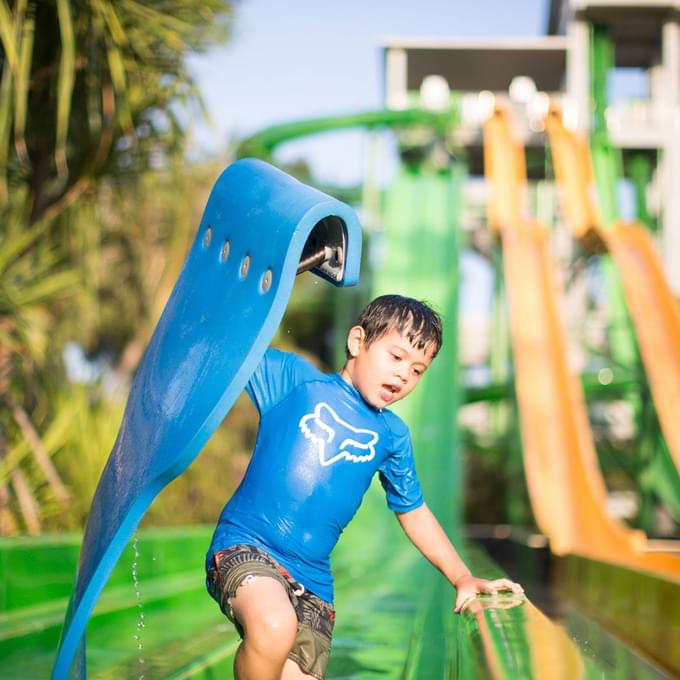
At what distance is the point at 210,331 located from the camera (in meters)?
2.35

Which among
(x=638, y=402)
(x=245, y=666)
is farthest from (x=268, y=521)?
(x=638, y=402)

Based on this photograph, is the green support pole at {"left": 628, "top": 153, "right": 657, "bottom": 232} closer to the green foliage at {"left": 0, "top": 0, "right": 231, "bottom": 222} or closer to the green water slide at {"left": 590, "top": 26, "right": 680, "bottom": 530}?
the green water slide at {"left": 590, "top": 26, "right": 680, "bottom": 530}

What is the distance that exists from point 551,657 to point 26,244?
17.8ft

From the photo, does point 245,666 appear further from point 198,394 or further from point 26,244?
point 26,244

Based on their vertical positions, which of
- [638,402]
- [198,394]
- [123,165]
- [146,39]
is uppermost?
[146,39]

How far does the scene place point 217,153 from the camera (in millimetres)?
17609

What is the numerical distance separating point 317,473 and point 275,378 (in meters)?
0.28

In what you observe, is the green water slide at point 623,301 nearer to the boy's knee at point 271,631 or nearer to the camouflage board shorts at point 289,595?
the camouflage board shorts at point 289,595

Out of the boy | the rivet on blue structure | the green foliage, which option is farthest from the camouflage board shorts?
the green foliage

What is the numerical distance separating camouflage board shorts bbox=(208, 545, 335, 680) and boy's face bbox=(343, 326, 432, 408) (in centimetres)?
47

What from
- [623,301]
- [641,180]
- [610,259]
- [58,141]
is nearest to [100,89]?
[58,141]

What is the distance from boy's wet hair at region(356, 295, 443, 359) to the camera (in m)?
2.62

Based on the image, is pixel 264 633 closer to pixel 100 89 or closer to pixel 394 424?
pixel 394 424

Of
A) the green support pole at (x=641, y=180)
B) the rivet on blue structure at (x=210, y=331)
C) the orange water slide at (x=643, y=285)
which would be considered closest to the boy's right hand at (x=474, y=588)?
the rivet on blue structure at (x=210, y=331)
